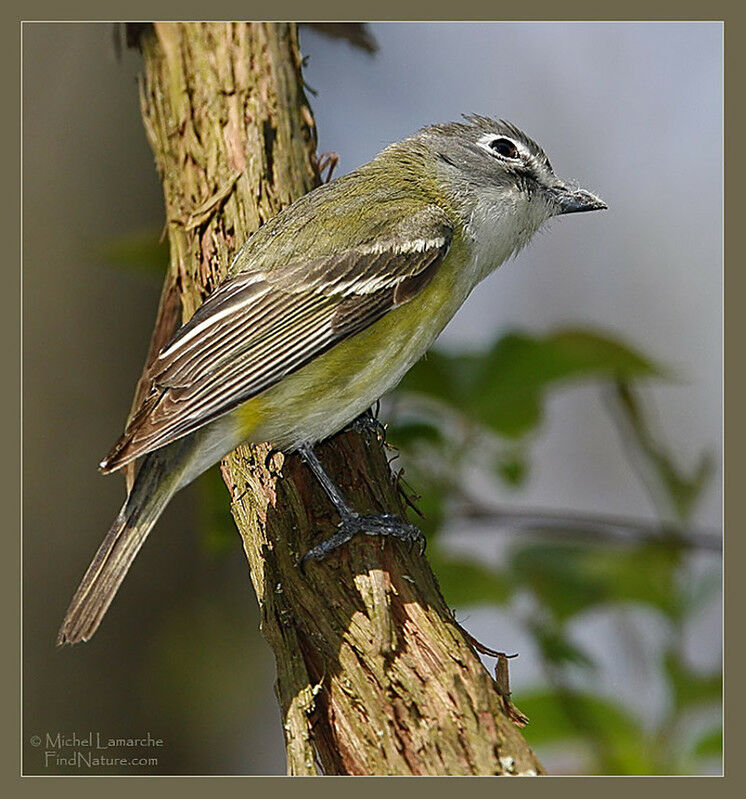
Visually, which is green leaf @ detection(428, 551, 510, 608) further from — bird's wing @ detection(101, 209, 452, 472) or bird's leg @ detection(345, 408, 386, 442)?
bird's wing @ detection(101, 209, 452, 472)

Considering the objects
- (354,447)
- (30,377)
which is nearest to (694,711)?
(354,447)

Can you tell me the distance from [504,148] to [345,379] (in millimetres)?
967

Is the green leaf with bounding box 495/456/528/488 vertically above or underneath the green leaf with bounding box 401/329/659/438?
underneath

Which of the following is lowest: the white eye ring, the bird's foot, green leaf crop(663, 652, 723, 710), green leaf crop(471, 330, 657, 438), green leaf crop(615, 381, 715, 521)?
green leaf crop(663, 652, 723, 710)

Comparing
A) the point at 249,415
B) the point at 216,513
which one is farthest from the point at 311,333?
the point at 216,513

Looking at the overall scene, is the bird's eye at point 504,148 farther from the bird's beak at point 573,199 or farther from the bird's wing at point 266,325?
the bird's wing at point 266,325

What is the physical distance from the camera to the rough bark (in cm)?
208

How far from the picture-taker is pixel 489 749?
1961 millimetres

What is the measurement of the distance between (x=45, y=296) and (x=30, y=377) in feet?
1.16

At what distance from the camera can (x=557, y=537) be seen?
313 centimetres

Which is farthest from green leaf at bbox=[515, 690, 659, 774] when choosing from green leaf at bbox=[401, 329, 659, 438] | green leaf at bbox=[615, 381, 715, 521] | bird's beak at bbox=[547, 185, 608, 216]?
bird's beak at bbox=[547, 185, 608, 216]

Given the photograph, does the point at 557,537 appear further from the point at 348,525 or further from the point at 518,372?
the point at 348,525

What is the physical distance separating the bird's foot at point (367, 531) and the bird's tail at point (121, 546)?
0.38m

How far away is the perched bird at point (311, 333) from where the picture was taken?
2.40m
